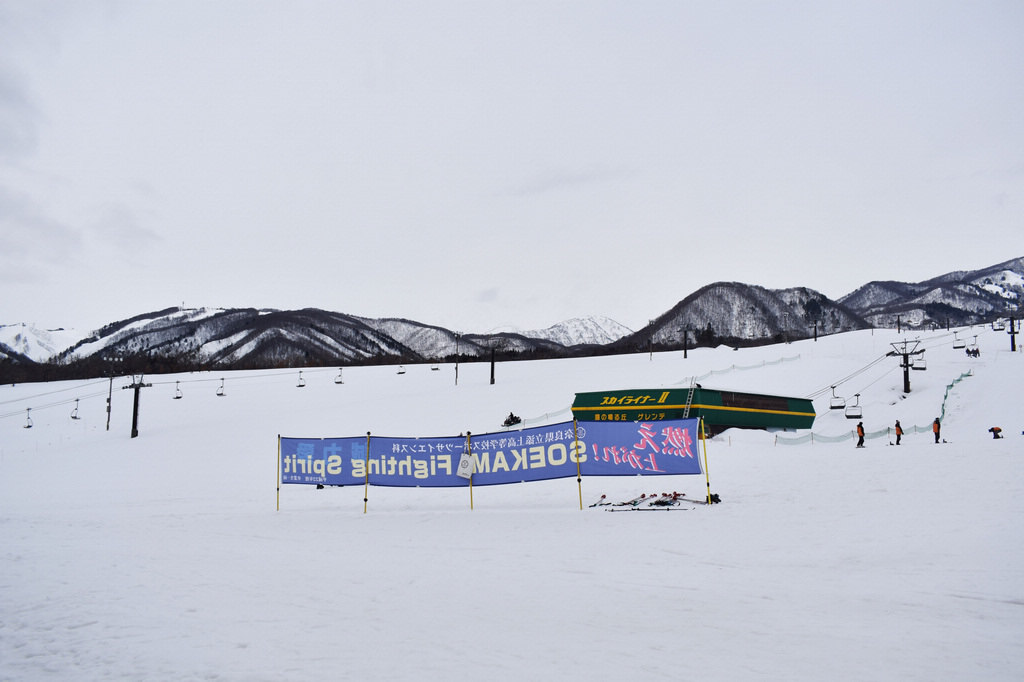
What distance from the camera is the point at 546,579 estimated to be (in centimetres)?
859

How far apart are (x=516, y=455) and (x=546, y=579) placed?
6.67m

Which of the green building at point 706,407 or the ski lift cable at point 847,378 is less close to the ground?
the ski lift cable at point 847,378

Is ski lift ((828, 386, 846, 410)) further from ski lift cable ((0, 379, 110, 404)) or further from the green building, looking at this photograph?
ski lift cable ((0, 379, 110, 404))

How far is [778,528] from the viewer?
11.3 m

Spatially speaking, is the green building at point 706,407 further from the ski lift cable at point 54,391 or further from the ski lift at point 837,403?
the ski lift cable at point 54,391

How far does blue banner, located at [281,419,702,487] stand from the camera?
1423cm

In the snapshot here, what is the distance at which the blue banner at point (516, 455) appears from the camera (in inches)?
560

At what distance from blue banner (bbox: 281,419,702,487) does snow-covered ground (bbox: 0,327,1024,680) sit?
1.12 m

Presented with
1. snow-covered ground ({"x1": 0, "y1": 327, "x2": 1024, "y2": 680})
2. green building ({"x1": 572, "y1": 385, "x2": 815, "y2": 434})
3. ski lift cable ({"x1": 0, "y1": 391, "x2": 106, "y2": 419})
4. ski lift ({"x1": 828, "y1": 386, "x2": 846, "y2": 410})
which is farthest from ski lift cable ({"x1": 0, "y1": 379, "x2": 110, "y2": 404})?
ski lift ({"x1": 828, "y1": 386, "x2": 846, "y2": 410})

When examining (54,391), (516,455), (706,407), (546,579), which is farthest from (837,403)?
(54,391)

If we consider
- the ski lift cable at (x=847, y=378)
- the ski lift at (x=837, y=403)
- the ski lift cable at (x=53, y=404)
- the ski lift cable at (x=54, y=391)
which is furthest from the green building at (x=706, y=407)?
the ski lift cable at (x=54, y=391)

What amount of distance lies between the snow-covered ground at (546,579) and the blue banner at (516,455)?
1125 millimetres

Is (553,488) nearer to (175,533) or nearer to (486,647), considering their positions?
(175,533)

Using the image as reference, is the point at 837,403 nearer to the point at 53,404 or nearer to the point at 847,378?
the point at 847,378
